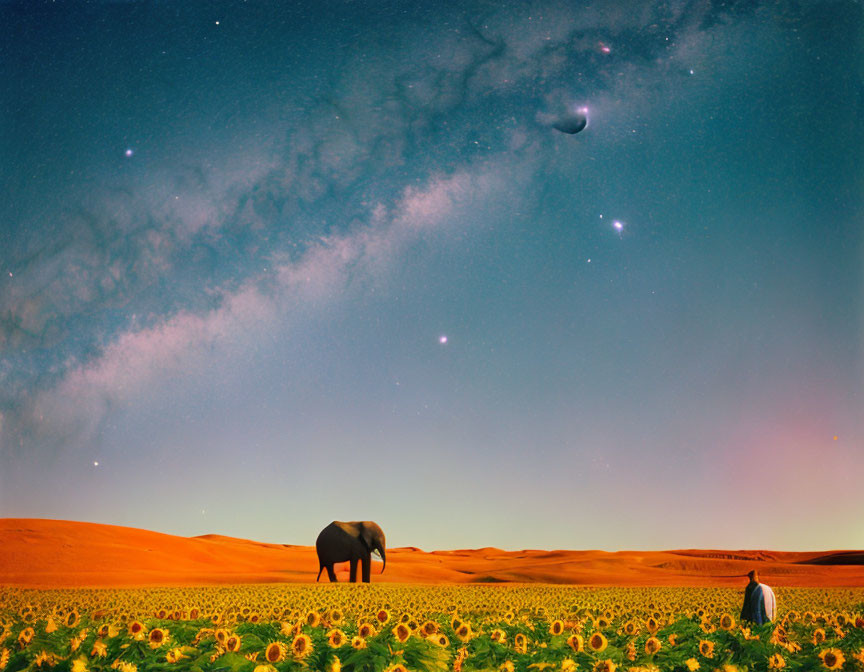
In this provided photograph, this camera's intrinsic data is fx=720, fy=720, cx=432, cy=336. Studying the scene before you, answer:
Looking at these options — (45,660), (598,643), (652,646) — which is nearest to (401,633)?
(598,643)

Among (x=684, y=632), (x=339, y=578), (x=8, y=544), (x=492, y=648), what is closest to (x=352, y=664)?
(x=492, y=648)

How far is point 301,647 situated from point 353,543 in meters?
26.9

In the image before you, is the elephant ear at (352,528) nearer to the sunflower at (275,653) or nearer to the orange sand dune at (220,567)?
the orange sand dune at (220,567)

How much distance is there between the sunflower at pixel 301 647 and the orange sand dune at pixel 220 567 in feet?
95.5

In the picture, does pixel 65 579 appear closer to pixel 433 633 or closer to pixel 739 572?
pixel 433 633

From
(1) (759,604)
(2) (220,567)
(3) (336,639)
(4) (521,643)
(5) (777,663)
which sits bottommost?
(2) (220,567)

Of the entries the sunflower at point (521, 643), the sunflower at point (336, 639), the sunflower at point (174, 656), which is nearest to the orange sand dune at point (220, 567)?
the sunflower at point (521, 643)

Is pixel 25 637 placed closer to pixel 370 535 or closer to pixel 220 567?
pixel 370 535

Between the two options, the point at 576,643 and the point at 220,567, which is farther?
the point at 220,567

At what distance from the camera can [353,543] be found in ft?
98.8

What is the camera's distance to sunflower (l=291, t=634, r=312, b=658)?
4.16 m

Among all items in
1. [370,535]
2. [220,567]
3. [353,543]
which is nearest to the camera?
[353,543]

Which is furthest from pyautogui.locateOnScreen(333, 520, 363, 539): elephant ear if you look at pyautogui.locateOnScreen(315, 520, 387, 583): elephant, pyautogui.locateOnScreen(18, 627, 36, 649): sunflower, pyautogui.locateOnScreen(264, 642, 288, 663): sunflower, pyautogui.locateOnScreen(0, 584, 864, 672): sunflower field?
pyautogui.locateOnScreen(264, 642, 288, 663): sunflower

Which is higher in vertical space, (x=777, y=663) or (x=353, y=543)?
(x=777, y=663)
